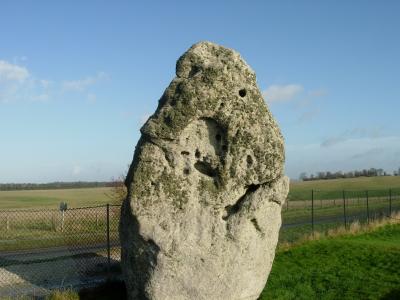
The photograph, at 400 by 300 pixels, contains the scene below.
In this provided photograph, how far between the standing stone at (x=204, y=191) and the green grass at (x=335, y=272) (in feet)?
5.54

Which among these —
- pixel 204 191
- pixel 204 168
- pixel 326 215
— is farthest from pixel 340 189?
pixel 204 191

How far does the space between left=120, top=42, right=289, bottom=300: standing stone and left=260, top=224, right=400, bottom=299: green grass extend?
66.4 inches

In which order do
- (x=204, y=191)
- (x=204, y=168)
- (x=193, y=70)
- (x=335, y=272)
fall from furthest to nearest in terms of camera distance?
(x=335, y=272)
(x=193, y=70)
(x=204, y=168)
(x=204, y=191)

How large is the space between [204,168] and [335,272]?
186 inches

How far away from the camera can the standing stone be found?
913 cm

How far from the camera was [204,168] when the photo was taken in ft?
31.8

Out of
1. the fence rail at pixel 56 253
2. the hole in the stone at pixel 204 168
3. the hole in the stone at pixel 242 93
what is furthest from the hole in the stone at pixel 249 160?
the fence rail at pixel 56 253

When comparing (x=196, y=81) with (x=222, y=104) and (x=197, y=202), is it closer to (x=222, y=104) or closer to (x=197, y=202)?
(x=222, y=104)

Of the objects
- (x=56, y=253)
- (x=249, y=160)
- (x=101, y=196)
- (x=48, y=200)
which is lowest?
(x=56, y=253)

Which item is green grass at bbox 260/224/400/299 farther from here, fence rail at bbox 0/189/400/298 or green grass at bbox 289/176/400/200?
green grass at bbox 289/176/400/200

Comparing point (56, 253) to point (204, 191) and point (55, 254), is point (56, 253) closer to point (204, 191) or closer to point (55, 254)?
point (55, 254)

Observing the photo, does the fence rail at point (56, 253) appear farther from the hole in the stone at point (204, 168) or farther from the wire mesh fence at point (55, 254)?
the hole in the stone at point (204, 168)

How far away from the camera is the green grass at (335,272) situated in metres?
10.8

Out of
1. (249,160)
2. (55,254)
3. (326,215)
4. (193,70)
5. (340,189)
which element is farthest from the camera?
(340,189)
